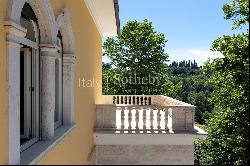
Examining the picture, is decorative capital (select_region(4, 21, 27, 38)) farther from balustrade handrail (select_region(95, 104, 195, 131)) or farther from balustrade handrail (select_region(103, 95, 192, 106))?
balustrade handrail (select_region(103, 95, 192, 106))

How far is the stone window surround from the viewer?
2957 mm

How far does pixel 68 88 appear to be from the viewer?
21.1 feet

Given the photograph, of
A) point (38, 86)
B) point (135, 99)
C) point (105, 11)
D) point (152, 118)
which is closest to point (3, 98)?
point (38, 86)

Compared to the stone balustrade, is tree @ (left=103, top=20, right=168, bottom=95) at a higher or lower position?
higher

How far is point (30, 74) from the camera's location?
446cm

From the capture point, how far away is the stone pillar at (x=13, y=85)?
291 centimetres

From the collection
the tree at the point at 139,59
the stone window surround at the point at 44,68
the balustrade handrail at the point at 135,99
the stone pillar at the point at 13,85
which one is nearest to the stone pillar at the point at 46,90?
the stone window surround at the point at 44,68

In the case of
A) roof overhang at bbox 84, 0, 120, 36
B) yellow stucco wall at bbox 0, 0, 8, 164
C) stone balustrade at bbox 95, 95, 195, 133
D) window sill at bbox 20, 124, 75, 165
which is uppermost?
roof overhang at bbox 84, 0, 120, 36

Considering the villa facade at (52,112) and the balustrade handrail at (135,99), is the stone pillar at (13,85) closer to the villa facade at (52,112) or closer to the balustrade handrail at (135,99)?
the villa facade at (52,112)

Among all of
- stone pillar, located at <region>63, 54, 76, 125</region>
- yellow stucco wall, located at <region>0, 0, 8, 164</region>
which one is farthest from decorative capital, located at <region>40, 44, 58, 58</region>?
stone pillar, located at <region>63, 54, 76, 125</region>

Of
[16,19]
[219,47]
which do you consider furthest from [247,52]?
[16,19]

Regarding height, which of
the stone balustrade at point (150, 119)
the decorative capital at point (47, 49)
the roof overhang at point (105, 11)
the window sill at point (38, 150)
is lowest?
the stone balustrade at point (150, 119)

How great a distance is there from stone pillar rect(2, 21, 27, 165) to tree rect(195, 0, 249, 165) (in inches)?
409

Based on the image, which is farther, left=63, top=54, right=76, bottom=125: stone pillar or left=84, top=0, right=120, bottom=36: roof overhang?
left=84, top=0, right=120, bottom=36: roof overhang
